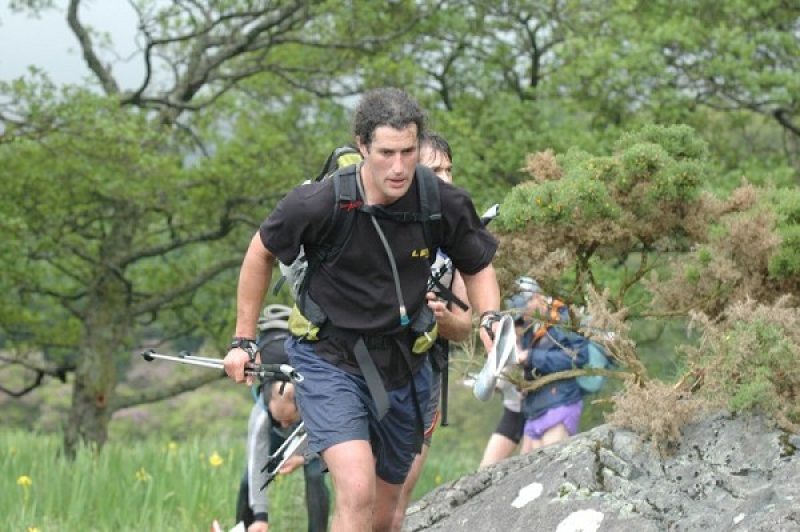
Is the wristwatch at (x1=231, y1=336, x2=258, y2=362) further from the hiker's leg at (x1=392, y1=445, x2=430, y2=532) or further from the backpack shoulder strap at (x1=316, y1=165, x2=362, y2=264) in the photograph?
the hiker's leg at (x1=392, y1=445, x2=430, y2=532)

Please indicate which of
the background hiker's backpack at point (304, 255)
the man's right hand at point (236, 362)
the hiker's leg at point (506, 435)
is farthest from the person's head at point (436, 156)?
the hiker's leg at point (506, 435)

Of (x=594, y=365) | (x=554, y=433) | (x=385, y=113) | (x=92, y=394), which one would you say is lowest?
(x=92, y=394)

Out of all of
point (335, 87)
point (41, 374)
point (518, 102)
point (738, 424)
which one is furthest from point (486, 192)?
point (738, 424)

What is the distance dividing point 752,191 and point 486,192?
9.54m

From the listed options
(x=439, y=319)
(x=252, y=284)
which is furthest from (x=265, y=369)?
(x=439, y=319)

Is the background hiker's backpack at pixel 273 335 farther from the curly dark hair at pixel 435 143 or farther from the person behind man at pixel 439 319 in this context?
the curly dark hair at pixel 435 143

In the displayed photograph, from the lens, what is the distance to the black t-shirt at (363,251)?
15.3 ft

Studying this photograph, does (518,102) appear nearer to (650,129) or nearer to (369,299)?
(650,129)

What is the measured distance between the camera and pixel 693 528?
484cm

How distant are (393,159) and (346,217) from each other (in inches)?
10.1

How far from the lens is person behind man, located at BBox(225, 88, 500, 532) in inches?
183

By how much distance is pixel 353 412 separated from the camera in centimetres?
482

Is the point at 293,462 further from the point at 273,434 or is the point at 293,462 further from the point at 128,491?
the point at 128,491

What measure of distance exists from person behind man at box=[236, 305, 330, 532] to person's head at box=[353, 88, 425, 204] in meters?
2.32
